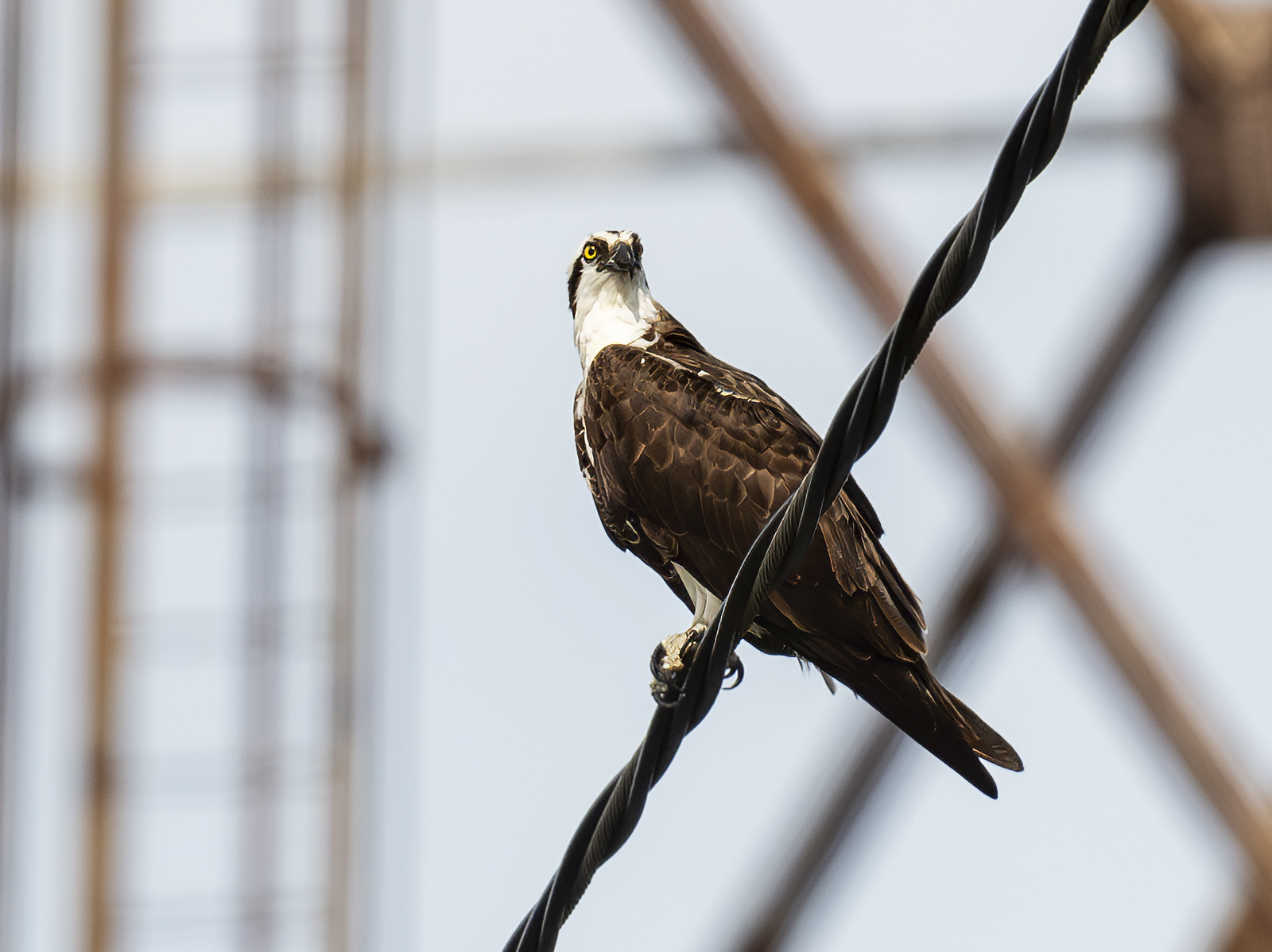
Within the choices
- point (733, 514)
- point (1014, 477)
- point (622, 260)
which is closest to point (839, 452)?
point (733, 514)

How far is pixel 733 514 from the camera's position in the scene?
4488 mm

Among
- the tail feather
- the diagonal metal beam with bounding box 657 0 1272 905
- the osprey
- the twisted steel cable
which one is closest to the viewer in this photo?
the twisted steel cable

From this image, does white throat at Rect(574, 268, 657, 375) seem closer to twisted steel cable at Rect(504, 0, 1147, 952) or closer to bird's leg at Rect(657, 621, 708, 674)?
bird's leg at Rect(657, 621, 708, 674)

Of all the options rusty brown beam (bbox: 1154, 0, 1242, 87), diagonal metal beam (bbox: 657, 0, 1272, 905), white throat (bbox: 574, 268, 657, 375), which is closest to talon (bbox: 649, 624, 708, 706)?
white throat (bbox: 574, 268, 657, 375)

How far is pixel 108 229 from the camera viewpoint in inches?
331

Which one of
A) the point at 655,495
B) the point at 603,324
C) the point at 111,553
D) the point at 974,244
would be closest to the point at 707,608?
the point at 655,495

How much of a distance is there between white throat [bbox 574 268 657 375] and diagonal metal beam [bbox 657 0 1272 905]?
3052mm

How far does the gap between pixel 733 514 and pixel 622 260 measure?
1041 millimetres

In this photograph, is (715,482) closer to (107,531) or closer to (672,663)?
(672,663)

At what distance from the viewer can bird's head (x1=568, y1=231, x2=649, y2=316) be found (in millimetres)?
5184

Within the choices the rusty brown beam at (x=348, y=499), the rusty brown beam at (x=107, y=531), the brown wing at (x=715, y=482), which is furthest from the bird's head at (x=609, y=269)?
the rusty brown beam at (x=107, y=531)

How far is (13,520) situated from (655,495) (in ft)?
15.5

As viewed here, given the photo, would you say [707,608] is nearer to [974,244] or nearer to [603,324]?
[603,324]

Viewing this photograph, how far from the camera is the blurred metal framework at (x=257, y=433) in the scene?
8133 mm
